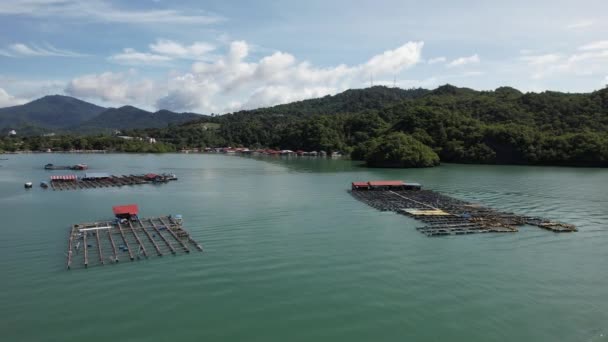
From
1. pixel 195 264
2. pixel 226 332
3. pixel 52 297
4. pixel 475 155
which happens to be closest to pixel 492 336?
pixel 226 332

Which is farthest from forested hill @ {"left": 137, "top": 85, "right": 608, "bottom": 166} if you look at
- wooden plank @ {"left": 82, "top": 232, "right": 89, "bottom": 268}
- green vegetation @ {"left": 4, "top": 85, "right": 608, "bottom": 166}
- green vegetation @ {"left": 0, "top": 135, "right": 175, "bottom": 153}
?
wooden plank @ {"left": 82, "top": 232, "right": 89, "bottom": 268}

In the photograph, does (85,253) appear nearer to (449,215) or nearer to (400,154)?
(449,215)

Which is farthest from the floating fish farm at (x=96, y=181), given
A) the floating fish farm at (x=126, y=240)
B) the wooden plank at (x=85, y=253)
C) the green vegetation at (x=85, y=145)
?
the green vegetation at (x=85, y=145)

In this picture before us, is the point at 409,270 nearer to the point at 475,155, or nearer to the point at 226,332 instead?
the point at 226,332

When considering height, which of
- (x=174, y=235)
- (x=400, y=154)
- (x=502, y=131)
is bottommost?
(x=174, y=235)

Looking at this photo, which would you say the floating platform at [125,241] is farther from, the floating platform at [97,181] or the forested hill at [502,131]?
the forested hill at [502,131]

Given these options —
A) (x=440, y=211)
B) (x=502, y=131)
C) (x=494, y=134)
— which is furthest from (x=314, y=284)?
(x=502, y=131)

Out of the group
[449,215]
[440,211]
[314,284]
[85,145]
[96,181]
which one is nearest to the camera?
[314,284]
